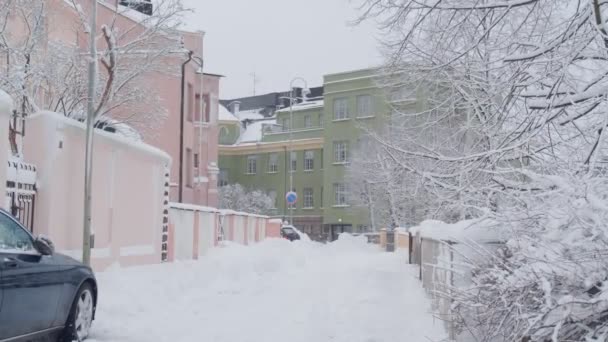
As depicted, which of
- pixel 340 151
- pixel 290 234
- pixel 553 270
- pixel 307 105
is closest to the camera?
pixel 553 270

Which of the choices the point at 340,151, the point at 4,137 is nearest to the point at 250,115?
the point at 340,151

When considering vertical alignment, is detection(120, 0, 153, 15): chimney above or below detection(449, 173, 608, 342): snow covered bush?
above

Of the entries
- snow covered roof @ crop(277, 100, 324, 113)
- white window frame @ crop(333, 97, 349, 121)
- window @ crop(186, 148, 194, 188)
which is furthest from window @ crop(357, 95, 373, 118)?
window @ crop(186, 148, 194, 188)

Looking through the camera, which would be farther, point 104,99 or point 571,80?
point 104,99

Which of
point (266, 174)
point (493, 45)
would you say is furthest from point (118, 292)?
point (266, 174)

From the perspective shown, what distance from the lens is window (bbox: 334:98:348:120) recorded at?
56.0m

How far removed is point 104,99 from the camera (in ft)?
46.0

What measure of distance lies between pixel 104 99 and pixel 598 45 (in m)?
10.5

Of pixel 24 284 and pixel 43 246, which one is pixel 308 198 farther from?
pixel 24 284

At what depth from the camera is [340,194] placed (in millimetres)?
57656

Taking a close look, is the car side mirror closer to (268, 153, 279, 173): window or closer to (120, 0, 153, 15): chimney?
(120, 0, 153, 15): chimney

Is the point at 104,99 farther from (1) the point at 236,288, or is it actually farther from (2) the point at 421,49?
(2) the point at 421,49

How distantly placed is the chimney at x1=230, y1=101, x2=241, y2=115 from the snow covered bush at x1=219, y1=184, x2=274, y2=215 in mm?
20893

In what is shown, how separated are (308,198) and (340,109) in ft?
33.3
